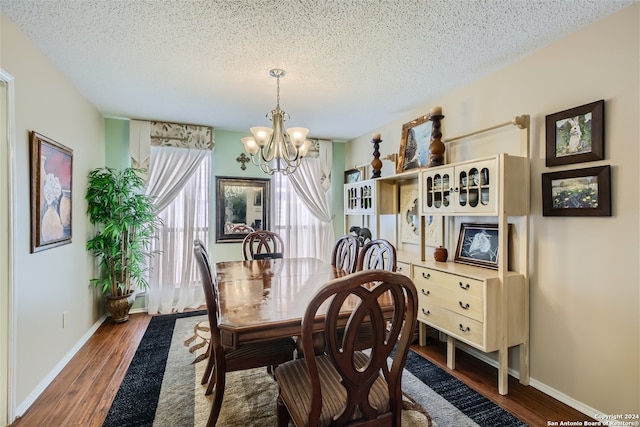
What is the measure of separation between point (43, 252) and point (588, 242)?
375 centimetres

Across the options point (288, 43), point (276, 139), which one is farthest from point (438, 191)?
point (288, 43)

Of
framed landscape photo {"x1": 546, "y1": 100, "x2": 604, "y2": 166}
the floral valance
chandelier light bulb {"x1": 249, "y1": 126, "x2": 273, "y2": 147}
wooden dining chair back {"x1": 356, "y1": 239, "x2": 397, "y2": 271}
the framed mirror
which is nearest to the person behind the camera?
framed landscape photo {"x1": 546, "y1": 100, "x2": 604, "y2": 166}

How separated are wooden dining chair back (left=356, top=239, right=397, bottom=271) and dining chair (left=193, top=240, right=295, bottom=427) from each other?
0.85 m

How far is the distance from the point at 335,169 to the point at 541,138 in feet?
10.2

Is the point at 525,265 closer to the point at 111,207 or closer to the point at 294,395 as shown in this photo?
the point at 294,395

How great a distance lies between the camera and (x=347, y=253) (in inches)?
111

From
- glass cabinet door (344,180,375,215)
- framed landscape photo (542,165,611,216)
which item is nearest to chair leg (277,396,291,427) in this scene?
framed landscape photo (542,165,611,216)

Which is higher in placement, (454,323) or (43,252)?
(43,252)

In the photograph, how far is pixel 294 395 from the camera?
138cm

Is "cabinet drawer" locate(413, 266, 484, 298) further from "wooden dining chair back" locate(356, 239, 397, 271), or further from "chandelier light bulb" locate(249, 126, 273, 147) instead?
"chandelier light bulb" locate(249, 126, 273, 147)

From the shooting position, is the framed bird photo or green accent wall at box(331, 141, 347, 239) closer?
the framed bird photo

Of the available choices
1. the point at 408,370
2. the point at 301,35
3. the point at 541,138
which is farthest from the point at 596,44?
the point at 408,370

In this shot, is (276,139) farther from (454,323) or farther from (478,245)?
(454,323)

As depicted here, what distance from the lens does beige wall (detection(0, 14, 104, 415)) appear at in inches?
77.6
